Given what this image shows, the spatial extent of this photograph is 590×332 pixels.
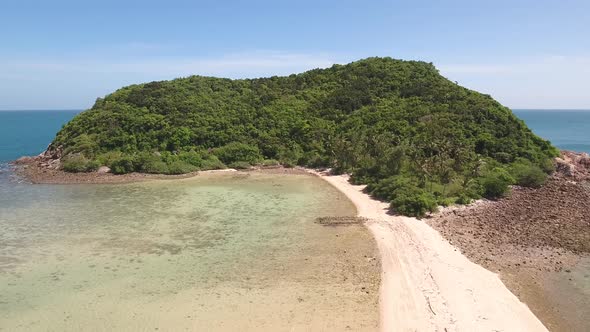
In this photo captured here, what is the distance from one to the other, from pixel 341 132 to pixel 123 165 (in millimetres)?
27931

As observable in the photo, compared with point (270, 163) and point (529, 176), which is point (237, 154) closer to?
point (270, 163)

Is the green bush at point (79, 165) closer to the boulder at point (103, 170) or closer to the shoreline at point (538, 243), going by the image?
the boulder at point (103, 170)

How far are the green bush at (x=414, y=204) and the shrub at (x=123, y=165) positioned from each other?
30.5 m

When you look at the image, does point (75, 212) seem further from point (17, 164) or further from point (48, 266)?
point (17, 164)

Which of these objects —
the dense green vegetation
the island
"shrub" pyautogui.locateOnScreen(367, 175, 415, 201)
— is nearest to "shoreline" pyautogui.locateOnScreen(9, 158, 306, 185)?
the island

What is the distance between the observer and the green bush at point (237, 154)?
53.2 m

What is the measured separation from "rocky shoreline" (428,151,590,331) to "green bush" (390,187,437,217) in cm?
101

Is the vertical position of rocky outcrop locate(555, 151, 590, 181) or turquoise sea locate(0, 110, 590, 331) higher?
rocky outcrop locate(555, 151, 590, 181)

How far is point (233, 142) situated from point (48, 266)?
3540cm

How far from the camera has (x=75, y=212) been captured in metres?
31.9

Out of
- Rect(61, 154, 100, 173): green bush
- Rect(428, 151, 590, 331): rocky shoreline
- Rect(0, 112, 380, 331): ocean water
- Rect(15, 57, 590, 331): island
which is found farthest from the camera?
Rect(61, 154, 100, 173): green bush

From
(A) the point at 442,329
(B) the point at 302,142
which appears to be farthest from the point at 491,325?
(B) the point at 302,142

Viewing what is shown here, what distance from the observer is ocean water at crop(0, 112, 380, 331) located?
16.6m

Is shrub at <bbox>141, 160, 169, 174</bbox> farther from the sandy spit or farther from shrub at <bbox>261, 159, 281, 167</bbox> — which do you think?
the sandy spit
